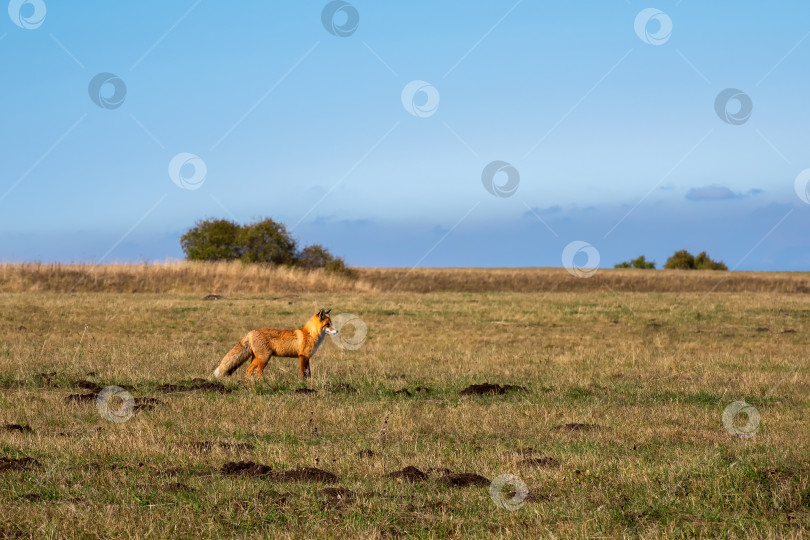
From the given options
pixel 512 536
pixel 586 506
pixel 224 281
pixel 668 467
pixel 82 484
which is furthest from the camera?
pixel 224 281

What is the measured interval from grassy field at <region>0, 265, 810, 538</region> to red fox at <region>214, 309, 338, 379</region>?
0.34 m

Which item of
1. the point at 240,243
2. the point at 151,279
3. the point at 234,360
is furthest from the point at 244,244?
the point at 234,360

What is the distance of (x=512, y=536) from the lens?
20.2 ft

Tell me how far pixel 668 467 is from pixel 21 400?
9.25 m

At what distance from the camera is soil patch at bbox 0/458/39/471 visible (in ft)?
26.0

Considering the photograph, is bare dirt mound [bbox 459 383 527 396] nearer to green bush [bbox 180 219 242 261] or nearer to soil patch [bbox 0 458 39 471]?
soil patch [bbox 0 458 39 471]

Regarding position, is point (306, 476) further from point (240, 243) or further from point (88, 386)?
point (240, 243)

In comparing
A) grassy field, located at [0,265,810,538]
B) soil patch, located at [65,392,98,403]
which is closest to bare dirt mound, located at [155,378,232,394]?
grassy field, located at [0,265,810,538]

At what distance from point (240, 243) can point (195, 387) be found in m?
43.8

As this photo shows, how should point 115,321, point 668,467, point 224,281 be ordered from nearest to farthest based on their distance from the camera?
point 668,467 → point 115,321 → point 224,281

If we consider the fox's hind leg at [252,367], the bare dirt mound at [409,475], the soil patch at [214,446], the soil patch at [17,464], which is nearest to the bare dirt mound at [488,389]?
the fox's hind leg at [252,367]

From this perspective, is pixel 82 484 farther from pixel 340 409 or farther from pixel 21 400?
pixel 21 400

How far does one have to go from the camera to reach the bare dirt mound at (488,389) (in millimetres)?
13523

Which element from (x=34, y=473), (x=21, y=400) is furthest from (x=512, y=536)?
(x=21, y=400)
